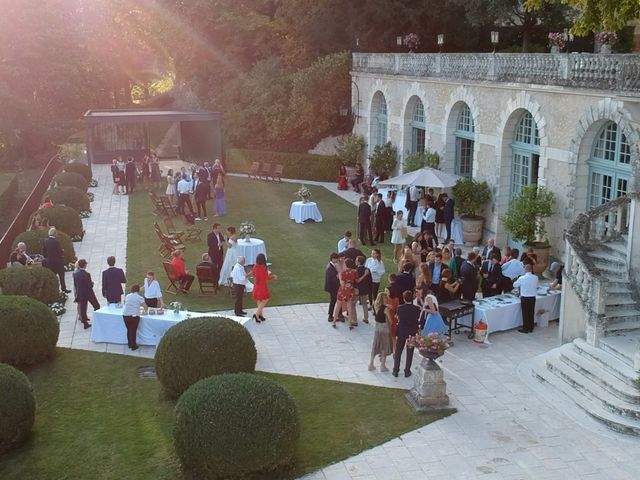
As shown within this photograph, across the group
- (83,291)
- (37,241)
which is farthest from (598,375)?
(37,241)

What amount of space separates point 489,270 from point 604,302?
3.35m

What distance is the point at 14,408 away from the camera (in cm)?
1043

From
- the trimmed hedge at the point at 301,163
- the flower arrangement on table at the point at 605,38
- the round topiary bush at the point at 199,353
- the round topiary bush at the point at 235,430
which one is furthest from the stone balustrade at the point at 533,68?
the round topiary bush at the point at 235,430

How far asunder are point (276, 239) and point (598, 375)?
1292cm

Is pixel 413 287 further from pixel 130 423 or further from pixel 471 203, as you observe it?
pixel 471 203

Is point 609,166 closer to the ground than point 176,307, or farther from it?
farther from it

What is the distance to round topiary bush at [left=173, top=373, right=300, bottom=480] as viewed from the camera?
30.4 feet

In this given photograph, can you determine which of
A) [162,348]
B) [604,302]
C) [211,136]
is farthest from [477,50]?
[162,348]

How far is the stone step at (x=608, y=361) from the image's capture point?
1174 centimetres

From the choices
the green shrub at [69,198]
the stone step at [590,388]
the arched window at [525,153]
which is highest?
the arched window at [525,153]

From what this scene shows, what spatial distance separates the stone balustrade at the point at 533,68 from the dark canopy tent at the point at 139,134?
34.2ft

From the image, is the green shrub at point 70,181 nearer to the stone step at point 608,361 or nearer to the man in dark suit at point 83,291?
the man in dark suit at point 83,291

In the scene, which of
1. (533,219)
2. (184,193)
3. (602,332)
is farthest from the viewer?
(184,193)

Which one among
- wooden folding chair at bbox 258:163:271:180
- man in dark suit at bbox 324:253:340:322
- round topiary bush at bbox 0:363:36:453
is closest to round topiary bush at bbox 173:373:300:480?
round topiary bush at bbox 0:363:36:453
